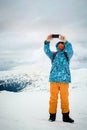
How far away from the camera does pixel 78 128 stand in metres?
4.48

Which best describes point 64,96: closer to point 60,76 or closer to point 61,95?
point 61,95

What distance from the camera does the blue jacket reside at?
16.5 feet

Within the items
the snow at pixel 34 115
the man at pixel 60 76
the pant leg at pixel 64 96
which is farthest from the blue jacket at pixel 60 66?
the snow at pixel 34 115

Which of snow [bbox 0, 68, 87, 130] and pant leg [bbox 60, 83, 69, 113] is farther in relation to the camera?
pant leg [bbox 60, 83, 69, 113]

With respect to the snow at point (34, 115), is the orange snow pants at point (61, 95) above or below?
above

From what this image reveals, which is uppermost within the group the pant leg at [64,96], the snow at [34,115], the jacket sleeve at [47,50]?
the jacket sleeve at [47,50]

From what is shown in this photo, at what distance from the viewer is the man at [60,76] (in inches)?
196

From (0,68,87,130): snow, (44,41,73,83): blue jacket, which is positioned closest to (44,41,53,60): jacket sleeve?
(44,41,73,83): blue jacket

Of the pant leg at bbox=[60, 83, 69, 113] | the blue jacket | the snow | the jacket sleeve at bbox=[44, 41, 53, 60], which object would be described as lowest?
the snow

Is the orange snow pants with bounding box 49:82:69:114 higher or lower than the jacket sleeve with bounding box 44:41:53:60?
lower

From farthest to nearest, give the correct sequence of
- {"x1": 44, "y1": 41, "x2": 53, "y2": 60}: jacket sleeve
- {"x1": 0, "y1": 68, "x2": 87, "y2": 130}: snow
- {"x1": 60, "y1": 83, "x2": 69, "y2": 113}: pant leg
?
1. {"x1": 44, "y1": 41, "x2": 53, "y2": 60}: jacket sleeve
2. {"x1": 60, "y1": 83, "x2": 69, "y2": 113}: pant leg
3. {"x1": 0, "y1": 68, "x2": 87, "y2": 130}: snow

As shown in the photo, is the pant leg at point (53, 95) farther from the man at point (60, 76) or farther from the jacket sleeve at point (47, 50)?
the jacket sleeve at point (47, 50)

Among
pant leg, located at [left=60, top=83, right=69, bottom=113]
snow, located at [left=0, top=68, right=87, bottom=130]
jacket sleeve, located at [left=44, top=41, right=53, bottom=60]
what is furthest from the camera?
jacket sleeve, located at [left=44, top=41, right=53, bottom=60]

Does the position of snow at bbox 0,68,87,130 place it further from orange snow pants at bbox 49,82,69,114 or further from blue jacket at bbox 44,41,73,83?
blue jacket at bbox 44,41,73,83
